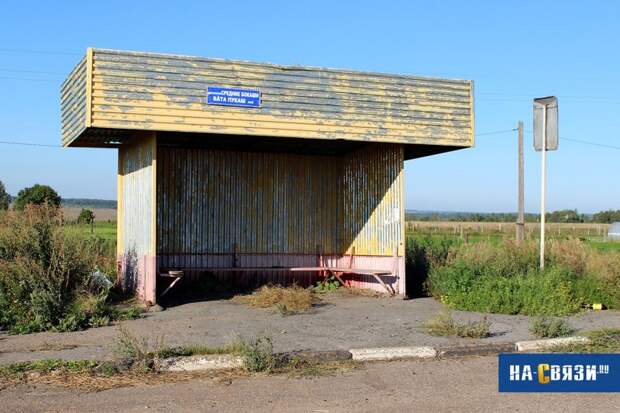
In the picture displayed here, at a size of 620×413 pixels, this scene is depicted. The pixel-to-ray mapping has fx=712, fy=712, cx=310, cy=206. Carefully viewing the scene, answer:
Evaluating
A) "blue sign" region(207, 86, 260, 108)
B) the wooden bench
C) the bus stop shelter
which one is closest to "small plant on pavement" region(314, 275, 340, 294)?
the wooden bench

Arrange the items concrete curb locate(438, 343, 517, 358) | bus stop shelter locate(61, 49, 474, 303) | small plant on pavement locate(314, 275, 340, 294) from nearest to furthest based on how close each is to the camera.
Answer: concrete curb locate(438, 343, 517, 358), bus stop shelter locate(61, 49, 474, 303), small plant on pavement locate(314, 275, 340, 294)

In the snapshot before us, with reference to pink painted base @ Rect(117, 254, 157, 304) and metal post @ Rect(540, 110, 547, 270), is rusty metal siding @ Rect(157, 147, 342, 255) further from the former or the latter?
metal post @ Rect(540, 110, 547, 270)

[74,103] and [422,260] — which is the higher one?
[74,103]

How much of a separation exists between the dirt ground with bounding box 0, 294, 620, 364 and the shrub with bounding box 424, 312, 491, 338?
6.1 inches

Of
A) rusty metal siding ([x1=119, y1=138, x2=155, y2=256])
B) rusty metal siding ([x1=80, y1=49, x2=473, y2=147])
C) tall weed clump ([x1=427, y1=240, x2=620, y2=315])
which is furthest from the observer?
rusty metal siding ([x1=119, y1=138, x2=155, y2=256])

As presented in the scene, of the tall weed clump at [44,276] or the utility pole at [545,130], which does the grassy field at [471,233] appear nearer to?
the tall weed clump at [44,276]

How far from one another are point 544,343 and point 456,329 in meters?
1.24

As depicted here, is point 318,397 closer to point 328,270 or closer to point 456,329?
point 456,329

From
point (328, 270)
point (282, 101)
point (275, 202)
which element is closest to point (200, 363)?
point (282, 101)

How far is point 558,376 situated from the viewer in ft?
23.8

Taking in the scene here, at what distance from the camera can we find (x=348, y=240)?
58.1ft

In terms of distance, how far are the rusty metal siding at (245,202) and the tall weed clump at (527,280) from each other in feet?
11.5

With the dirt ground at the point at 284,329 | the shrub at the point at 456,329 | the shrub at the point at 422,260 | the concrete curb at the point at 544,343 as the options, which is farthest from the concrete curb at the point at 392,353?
the shrub at the point at 422,260

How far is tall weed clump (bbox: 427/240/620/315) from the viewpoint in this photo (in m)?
13.0
